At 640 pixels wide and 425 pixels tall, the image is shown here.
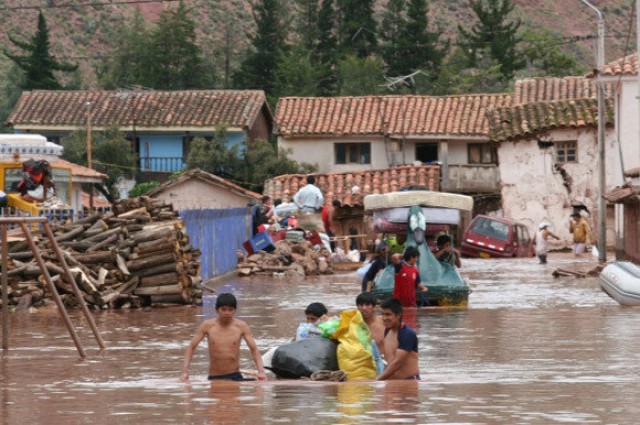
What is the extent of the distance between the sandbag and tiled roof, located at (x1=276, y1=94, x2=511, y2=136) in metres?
47.2

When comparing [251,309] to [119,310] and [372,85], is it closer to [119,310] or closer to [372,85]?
[119,310]

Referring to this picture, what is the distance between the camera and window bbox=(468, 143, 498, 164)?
2525 inches

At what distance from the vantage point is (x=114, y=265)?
90.8 ft

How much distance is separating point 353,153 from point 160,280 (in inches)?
1492

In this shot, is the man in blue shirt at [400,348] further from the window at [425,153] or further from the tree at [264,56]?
the tree at [264,56]

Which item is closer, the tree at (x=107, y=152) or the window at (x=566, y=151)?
the window at (x=566, y=151)

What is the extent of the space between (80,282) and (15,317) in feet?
5.06

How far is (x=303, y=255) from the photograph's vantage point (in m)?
41.0

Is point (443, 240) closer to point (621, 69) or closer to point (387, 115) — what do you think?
point (621, 69)

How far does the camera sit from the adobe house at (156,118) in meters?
65.7

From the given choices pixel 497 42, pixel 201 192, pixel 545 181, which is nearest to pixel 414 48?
pixel 497 42

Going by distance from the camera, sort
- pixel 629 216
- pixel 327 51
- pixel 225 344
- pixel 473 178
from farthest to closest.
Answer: pixel 327 51 → pixel 473 178 → pixel 629 216 → pixel 225 344

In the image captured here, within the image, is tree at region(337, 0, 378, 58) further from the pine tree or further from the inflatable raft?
the inflatable raft

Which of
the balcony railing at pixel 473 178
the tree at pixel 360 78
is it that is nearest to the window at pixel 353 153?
the balcony railing at pixel 473 178
